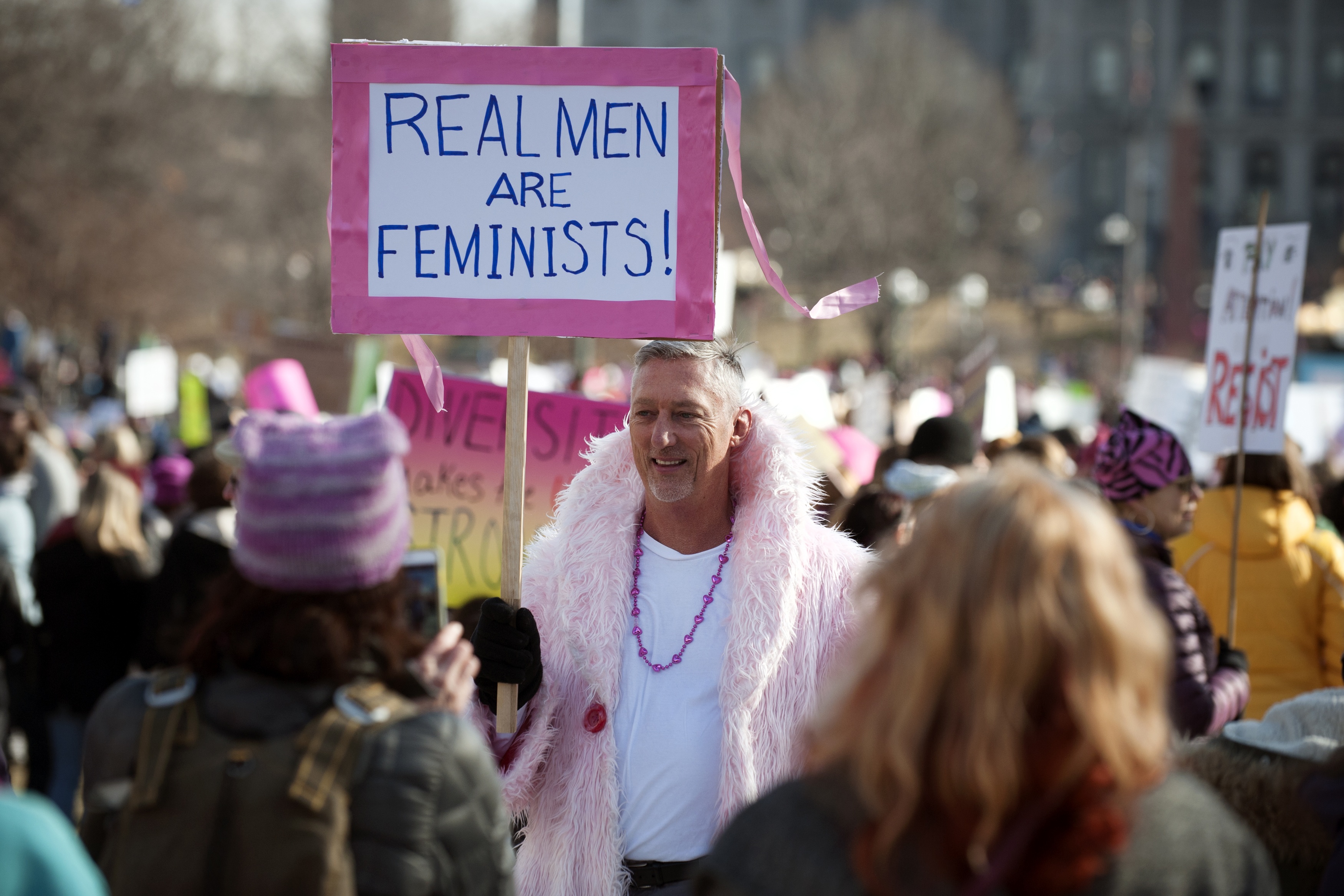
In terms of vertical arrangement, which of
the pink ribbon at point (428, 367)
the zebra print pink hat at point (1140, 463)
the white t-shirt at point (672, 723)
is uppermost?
the pink ribbon at point (428, 367)

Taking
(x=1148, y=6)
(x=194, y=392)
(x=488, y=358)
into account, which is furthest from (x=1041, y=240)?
(x=194, y=392)

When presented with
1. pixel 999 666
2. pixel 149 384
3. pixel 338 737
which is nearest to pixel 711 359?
pixel 338 737

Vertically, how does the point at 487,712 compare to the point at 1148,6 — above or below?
below

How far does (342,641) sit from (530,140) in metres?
1.40

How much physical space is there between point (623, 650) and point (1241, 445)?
273 centimetres

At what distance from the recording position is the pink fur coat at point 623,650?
279 cm

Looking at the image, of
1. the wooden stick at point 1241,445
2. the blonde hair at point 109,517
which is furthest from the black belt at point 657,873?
the blonde hair at point 109,517

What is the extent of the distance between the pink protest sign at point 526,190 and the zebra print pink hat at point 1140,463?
1.80 metres

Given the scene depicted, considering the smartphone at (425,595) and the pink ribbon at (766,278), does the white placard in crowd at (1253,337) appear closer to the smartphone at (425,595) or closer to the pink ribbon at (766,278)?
the pink ribbon at (766,278)

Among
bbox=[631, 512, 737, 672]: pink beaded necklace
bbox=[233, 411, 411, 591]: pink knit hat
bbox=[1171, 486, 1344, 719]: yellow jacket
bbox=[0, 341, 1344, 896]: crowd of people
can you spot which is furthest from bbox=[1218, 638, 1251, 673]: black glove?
bbox=[233, 411, 411, 591]: pink knit hat

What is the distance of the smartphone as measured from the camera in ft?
7.23

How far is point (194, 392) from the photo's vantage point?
12.3 meters

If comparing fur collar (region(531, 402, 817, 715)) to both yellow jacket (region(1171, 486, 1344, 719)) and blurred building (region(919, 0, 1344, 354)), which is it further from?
blurred building (region(919, 0, 1344, 354))

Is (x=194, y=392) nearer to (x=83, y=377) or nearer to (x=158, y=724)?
(x=158, y=724)
